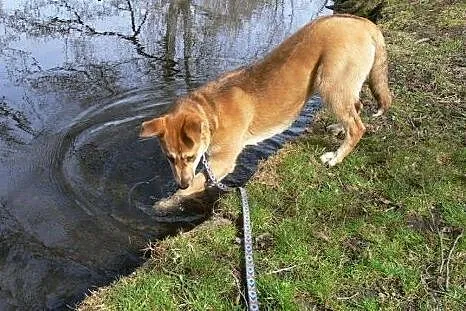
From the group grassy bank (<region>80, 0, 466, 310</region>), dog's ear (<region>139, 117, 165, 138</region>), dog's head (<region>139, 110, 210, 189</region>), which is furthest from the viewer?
dog's head (<region>139, 110, 210, 189</region>)

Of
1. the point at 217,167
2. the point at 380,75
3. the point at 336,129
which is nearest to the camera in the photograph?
the point at 217,167

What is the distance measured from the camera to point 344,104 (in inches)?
225

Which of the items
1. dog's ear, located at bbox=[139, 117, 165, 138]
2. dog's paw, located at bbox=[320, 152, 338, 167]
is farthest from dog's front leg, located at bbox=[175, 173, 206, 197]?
dog's paw, located at bbox=[320, 152, 338, 167]

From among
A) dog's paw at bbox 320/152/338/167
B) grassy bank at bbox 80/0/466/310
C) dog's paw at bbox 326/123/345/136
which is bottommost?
dog's paw at bbox 326/123/345/136

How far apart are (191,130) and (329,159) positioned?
65.7 inches

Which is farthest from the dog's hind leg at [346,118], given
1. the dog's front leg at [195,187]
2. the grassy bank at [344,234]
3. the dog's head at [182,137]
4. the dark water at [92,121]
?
the dog's head at [182,137]

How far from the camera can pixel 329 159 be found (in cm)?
559

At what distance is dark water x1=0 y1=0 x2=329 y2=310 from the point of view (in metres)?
4.80

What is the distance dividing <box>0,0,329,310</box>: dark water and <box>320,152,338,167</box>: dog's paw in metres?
1.03

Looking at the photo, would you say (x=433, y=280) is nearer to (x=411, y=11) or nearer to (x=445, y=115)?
(x=445, y=115)

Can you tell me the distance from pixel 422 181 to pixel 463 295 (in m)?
1.54

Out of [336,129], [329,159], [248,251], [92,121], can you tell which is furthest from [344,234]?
[92,121]

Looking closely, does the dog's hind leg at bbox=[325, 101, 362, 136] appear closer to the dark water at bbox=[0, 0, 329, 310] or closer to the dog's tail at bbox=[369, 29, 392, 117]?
the dog's tail at bbox=[369, 29, 392, 117]

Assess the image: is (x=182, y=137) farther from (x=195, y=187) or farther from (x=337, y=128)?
(x=337, y=128)
